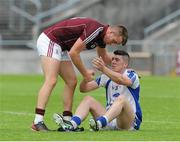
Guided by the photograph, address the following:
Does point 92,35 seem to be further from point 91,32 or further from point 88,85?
point 88,85

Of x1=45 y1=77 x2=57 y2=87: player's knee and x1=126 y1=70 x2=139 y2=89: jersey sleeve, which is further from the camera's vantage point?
x1=45 y1=77 x2=57 y2=87: player's knee

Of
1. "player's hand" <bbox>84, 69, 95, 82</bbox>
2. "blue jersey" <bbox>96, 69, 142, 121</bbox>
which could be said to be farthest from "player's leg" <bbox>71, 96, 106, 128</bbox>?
"player's hand" <bbox>84, 69, 95, 82</bbox>

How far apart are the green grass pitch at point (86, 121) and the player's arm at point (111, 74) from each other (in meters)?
0.72

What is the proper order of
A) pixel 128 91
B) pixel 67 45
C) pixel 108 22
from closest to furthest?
pixel 128 91 < pixel 67 45 < pixel 108 22

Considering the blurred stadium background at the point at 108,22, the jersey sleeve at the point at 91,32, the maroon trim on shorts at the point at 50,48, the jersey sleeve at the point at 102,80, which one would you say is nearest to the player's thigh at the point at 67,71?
the maroon trim on shorts at the point at 50,48

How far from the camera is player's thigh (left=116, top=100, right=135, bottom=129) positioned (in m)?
11.7

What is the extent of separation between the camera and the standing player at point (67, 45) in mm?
12000

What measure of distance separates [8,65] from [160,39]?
756cm

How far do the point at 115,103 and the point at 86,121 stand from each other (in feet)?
10.3

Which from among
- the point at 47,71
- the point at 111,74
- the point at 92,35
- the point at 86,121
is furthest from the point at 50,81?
the point at 86,121

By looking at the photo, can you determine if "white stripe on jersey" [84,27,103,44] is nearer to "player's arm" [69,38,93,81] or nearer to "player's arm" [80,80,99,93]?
"player's arm" [69,38,93,81]

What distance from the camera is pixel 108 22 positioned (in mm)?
43406

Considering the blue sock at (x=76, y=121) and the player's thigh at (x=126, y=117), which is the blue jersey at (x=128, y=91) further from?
the blue sock at (x=76, y=121)

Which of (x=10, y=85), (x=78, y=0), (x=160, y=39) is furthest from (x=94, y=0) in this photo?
(x=10, y=85)
